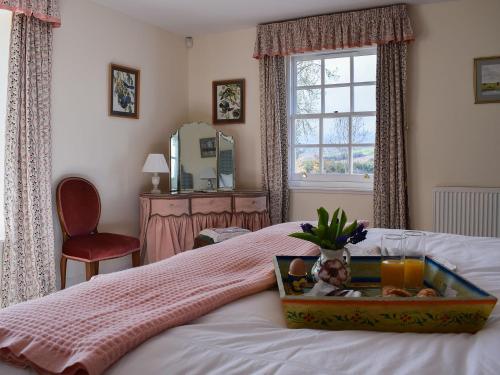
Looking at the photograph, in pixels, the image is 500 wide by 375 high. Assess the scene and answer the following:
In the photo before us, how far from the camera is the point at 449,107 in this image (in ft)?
12.9

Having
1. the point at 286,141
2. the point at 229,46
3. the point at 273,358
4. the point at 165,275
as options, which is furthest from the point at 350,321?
the point at 229,46

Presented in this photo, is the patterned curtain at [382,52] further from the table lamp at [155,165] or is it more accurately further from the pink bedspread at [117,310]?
the pink bedspread at [117,310]

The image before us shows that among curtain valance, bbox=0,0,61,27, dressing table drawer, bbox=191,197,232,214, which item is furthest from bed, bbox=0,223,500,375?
dressing table drawer, bbox=191,197,232,214

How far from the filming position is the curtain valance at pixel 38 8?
9.90 feet

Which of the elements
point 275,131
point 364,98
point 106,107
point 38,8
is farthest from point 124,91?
point 364,98

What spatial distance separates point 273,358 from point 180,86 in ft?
14.6

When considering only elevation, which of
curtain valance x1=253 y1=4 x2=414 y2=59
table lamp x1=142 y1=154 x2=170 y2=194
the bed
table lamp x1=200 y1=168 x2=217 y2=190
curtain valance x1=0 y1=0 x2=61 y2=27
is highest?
curtain valance x1=253 y1=4 x2=414 y2=59

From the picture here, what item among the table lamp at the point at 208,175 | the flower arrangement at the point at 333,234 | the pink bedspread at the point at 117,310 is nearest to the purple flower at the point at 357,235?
the flower arrangement at the point at 333,234

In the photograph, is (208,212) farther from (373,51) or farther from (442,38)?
(442,38)

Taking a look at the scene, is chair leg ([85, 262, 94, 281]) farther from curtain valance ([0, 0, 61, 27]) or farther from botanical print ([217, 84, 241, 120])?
botanical print ([217, 84, 241, 120])

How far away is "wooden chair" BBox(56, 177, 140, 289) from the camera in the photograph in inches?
129

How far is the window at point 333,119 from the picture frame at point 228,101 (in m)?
0.55

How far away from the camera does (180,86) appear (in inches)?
197

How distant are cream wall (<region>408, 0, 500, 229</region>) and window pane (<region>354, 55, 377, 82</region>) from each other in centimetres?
39
